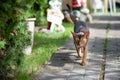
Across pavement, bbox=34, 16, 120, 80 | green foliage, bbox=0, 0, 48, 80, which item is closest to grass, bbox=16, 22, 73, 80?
pavement, bbox=34, 16, 120, 80

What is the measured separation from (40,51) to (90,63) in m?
1.54

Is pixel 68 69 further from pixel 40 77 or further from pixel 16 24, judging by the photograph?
pixel 16 24

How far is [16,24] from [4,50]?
49 cm

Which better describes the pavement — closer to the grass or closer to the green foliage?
the grass

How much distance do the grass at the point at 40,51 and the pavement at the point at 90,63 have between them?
0.13 meters

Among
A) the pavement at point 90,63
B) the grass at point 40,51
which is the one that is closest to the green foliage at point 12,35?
the grass at point 40,51

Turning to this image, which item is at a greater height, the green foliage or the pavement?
the green foliage

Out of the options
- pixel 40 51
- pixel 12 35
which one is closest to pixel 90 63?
pixel 40 51

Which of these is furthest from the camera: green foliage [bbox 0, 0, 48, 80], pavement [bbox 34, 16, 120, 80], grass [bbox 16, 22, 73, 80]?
grass [bbox 16, 22, 73, 80]

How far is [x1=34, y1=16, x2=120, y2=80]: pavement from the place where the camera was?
7320 mm

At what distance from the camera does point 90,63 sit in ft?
27.5

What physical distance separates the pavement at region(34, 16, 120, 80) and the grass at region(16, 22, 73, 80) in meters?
0.13

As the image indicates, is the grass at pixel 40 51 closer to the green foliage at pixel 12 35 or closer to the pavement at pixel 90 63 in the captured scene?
the pavement at pixel 90 63

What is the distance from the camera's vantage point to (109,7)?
22.1 meters
